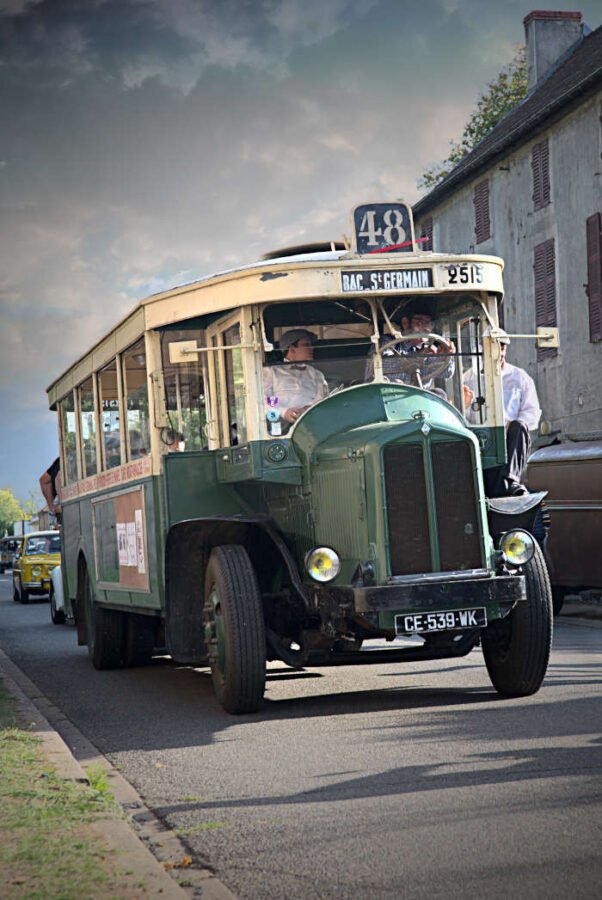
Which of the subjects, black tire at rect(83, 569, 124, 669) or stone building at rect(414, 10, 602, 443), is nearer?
black tire at rect(83, 569, 124, 669)

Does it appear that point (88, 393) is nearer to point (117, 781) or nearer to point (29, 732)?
point (29, 732)

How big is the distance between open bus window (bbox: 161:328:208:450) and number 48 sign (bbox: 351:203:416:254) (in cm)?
154

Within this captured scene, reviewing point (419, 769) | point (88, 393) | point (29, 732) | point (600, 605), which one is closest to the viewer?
point (419, 769)

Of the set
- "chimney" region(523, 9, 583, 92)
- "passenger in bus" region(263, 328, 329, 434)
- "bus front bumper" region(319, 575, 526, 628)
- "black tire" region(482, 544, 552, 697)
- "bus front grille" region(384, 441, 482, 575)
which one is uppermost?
"chimney" region(523, 9, 583, 92)

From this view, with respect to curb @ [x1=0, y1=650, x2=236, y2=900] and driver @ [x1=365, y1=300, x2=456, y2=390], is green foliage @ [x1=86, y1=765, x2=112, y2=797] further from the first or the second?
driver @ [x1=365, y1=300, x2=456, y2=390]

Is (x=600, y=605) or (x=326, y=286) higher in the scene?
(x=326, y=286)

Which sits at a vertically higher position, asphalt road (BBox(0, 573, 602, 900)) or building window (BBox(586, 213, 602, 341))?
building window (BBox(586, 213, 602, 341))

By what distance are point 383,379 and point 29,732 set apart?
11.3 ft

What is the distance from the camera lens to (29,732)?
9.47 m

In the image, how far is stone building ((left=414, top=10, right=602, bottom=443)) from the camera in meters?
31.2

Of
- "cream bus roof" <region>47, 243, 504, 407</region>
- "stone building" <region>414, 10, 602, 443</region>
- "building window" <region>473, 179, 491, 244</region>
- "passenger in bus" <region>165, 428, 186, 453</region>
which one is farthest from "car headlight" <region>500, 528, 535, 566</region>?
"building window" <region>473, 179, 491, 244</region>

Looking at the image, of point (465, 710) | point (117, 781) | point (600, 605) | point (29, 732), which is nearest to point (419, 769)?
point (117, 781)

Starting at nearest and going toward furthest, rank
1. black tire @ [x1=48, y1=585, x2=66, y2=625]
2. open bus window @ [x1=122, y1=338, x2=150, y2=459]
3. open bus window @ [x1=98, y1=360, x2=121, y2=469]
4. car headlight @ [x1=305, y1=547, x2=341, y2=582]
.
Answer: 1. car headlight @ [x1=305, y1=547, x2=341, y2=582]
2. open bus window @ [x1=122, y1=338, x2=150, y2=459]
3. open bus window @ [x1=98, y1=360, x2=121, y2=469]
4. black tire @ [x1=48, y1=585, x2=66, y2=625]

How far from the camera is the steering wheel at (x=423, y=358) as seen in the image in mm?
10688
